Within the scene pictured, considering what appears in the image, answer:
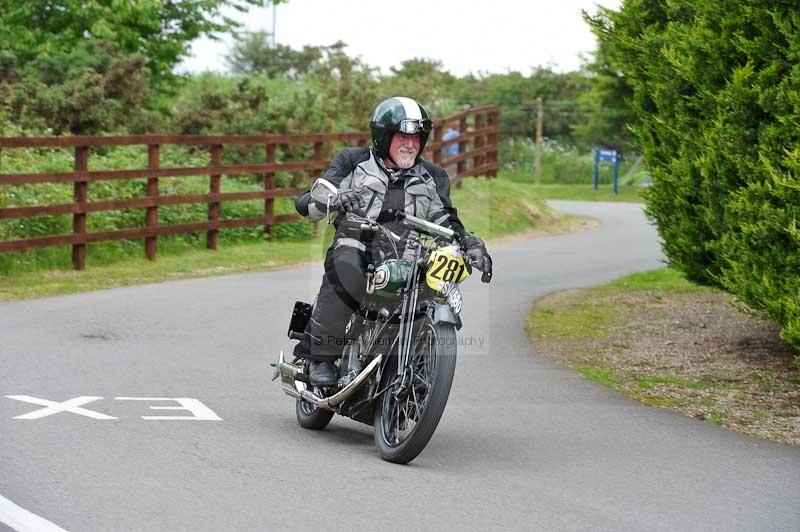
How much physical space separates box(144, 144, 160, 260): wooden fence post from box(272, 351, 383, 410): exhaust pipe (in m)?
9.86

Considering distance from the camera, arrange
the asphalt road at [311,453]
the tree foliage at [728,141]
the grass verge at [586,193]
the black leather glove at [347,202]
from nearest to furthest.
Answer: the asphalt road at [311,453] < the black leather glove at [347,202] < the tree foliage at [728,141] < the grass verge at [586,193]

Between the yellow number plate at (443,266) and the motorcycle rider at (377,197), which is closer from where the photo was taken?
the yellow number plate at (443,266)

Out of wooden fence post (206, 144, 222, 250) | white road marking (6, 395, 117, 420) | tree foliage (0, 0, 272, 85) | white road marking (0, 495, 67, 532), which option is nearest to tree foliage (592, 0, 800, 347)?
white road marking (6, 395, 117, 420)

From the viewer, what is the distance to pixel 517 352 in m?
12.1

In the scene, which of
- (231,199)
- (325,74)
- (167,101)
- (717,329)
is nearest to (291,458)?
(717,329)

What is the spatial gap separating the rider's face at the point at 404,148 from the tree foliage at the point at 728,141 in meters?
2.76

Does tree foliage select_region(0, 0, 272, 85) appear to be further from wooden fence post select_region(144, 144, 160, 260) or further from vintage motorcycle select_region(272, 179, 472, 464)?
vintage motorcycle select_region(272, 179, 472, 464)

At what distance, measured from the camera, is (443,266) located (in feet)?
23.7

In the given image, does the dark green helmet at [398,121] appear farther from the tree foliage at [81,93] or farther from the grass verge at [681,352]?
the tree foliage at [81,93]

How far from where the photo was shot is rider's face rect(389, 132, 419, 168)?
7.77 meters

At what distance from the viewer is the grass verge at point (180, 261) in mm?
15547

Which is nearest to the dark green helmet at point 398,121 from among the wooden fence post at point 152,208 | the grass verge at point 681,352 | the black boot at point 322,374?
the black boot at point 322,374

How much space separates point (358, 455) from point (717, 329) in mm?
6865

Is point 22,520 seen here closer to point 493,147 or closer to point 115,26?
point 115,26
